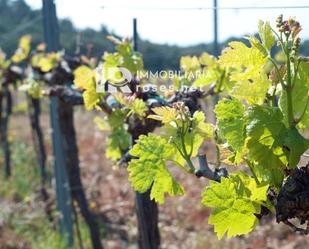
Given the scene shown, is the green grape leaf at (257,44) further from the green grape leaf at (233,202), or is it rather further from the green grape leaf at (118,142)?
Answer: the green grape leaf at (118,142)

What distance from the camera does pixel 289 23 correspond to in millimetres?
1028

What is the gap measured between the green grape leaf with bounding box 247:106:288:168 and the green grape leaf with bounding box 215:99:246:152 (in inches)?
1.5

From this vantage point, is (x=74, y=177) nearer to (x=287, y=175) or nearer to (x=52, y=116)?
(x=52, y=116)

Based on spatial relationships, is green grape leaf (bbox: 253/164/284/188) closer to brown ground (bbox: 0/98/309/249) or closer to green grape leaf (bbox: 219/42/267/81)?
green grape leaf (bbox: 219/42/267/81)

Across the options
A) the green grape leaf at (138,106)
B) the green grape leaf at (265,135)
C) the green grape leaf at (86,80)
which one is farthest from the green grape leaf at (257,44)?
the green grape leaf at (86,80)

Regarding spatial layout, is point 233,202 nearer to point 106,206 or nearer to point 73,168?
point 73,168

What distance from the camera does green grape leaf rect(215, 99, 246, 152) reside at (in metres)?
1.09

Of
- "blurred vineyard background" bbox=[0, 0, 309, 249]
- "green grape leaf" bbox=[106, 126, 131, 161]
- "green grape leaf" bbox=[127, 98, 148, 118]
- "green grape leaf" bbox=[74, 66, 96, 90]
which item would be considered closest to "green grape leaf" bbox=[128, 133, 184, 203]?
"green grape leaf" bbox=[127, 98, 148, 118]

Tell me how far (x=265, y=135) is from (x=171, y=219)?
163 inches

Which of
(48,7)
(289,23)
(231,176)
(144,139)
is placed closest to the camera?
(289,23)

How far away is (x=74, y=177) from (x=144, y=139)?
9.06 feet

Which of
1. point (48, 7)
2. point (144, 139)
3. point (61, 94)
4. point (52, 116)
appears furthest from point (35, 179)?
point (144, 139)

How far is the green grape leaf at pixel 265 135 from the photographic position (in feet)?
3.37

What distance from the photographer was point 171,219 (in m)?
5.11
